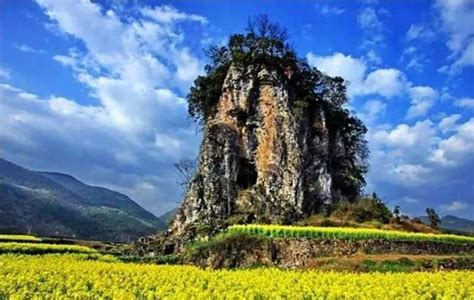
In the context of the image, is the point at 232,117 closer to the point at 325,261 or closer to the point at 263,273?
the point at 325,261

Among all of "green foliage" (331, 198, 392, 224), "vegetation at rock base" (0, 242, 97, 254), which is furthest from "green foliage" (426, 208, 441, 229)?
"vegetation at rock base" (0, 242, 97, 254)

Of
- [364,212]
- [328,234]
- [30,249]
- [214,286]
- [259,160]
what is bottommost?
[214,286]

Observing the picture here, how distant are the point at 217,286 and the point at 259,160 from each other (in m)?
36.9

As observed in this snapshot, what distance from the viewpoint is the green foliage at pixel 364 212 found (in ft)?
153

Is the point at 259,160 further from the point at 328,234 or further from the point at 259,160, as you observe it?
the point at 328,234

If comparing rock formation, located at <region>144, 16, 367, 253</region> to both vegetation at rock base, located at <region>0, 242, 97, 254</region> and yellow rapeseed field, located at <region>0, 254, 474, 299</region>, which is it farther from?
yellow rapeseed field, located at <region>0, 254, 474, 299</region>

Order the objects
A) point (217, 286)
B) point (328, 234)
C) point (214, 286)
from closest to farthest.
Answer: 1. point (214, 286)
2. point (217, 286)
3. point (328, 234)

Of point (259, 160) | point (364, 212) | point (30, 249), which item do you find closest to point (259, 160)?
point (259, 160)

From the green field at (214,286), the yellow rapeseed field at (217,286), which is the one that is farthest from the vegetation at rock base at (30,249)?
the yellow rapeseed field at (217,286)

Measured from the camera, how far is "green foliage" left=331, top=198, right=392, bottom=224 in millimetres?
46531

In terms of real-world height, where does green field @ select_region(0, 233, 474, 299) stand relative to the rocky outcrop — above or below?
below

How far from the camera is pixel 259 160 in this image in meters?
50.9

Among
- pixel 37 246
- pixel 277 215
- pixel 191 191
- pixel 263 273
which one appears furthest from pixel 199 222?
pixel 263 273

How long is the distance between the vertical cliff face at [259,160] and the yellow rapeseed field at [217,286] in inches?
1092
